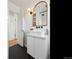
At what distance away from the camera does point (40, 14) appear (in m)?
3.67

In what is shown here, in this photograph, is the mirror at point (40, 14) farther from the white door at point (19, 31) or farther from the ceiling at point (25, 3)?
the white door at point (19, 31)

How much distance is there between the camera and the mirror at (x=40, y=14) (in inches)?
133

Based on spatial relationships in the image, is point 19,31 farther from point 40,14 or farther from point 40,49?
point 40,49

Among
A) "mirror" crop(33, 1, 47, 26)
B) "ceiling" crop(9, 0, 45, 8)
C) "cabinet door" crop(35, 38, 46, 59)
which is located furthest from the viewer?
"ceiling" crop(9, 0, 45, 8)

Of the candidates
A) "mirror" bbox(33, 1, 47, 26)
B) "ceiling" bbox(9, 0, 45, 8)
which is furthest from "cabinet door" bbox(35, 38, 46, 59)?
"ceiling" bbox(9, 0, 45, 8)

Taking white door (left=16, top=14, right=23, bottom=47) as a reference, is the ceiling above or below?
above

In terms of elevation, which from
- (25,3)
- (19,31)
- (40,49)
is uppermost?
(25,3)

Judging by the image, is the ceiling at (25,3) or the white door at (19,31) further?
the white door at (19,31)

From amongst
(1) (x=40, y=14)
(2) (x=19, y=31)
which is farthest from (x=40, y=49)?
(2) (x=19, y=31)

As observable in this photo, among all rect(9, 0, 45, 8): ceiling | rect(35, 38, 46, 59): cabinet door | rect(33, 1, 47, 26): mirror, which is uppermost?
rect(9, 0, 45, 8): ceiling

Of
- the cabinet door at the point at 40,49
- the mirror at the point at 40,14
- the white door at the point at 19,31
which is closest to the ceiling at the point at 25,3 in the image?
the mirror at the point at 40,14

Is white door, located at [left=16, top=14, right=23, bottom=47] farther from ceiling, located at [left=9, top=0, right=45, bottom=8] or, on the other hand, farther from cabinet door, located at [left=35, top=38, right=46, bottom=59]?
cabinet door, located at [left=35, top=38, right=46, bottom=59]

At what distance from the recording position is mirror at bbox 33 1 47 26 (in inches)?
133
